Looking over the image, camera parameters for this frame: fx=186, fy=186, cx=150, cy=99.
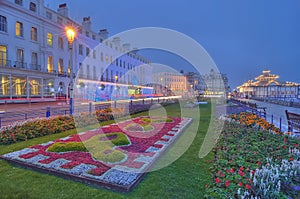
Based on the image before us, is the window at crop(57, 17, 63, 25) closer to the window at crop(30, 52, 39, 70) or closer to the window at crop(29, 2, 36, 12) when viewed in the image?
the window at crop(29, 2, 36, 12)

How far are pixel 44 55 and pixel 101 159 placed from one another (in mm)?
32221

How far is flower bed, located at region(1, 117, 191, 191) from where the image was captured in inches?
178

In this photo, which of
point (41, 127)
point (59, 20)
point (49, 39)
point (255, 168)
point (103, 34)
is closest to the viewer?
point (255, 168)

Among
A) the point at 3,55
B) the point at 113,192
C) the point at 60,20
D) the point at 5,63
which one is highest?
the point at 60,20

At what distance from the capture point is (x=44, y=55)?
31.6m

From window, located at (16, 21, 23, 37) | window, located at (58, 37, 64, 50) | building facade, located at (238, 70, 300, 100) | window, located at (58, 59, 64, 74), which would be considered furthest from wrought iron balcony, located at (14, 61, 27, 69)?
building facade, located at (238, 70, 300, 100)

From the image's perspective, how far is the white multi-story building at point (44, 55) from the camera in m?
25.9

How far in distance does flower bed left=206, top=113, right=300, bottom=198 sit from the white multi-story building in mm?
28298

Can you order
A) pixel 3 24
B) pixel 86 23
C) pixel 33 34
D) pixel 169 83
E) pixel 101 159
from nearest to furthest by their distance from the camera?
pixel 101 159, pixel 3 24, pixel 33 34, pixel 86 23, pixel 169 83

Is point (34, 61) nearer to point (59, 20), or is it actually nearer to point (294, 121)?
point (59, 20)

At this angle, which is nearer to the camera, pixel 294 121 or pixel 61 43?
pixel 294 121

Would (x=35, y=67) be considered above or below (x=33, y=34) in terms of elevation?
below

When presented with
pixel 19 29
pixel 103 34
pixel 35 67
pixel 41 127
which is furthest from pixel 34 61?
pixel 41 127

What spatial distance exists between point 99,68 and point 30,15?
66.2ft
